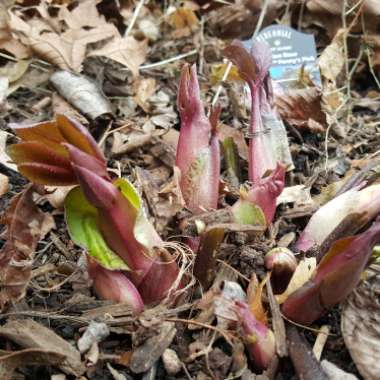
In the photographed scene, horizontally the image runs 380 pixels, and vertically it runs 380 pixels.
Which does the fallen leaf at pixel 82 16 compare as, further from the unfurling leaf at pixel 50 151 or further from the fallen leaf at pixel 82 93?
the unfurling leaf at pixel 50 151

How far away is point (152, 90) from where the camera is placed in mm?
1737

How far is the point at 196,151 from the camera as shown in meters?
1.16

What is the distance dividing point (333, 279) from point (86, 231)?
0.41 m

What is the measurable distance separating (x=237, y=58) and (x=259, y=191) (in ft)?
0.95

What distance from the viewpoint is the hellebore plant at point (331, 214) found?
1083mm

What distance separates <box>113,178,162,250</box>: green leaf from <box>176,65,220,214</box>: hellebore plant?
0.16 m

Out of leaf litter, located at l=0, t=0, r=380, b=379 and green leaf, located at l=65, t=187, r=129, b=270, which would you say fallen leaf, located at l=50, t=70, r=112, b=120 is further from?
green leaf, located at l=65, t=187, r=129, b=270

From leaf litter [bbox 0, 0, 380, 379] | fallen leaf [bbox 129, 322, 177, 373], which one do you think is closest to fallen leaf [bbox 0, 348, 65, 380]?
leaf litter [bbox 0, 0, 380, 379]

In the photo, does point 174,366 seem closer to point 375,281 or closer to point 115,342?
point 115,342

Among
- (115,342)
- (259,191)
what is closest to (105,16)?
(259,191)

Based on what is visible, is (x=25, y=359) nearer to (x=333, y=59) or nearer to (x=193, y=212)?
(x=193, y=212)

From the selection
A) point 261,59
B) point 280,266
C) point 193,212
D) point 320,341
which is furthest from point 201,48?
point 320,341

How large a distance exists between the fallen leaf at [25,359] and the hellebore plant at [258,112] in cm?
54

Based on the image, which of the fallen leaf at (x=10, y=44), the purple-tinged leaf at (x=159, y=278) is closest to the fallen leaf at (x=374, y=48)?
the fallen leaf at (x=10, y=44)
